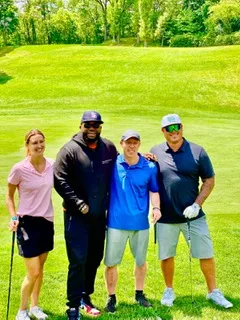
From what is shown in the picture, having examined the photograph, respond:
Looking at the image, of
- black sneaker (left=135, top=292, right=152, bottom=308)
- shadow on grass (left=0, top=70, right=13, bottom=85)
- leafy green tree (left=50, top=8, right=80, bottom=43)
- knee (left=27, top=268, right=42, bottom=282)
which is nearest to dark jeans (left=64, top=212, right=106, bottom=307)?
knee (left=27, top=268, right=42, bottom=282)

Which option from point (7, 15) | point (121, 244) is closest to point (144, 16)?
point (7, 15)

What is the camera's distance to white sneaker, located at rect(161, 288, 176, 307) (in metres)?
5.64

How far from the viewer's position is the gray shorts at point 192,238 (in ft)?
18.5

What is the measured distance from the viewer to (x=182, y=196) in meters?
5.49

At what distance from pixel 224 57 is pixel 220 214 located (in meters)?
33.9

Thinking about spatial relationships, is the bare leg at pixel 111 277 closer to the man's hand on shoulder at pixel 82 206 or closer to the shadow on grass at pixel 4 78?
the man's hand on shoulder at pixel 82 206

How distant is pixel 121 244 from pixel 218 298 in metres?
1.38

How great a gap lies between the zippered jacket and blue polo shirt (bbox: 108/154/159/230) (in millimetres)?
151

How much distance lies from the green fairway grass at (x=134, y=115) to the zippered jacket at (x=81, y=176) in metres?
1.37

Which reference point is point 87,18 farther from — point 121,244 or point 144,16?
point 121,244

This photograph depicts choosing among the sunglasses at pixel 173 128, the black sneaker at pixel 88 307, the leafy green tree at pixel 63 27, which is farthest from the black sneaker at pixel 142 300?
the leafy green tree at pixel 63 27

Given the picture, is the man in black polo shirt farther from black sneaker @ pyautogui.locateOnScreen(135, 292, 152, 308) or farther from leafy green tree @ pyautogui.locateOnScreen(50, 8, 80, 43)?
leafy green tree @ pyautogui.locateOnScreen(50, 8, 80, 43)

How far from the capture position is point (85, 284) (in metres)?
5.57

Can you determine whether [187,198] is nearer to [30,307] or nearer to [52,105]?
[30,307]
